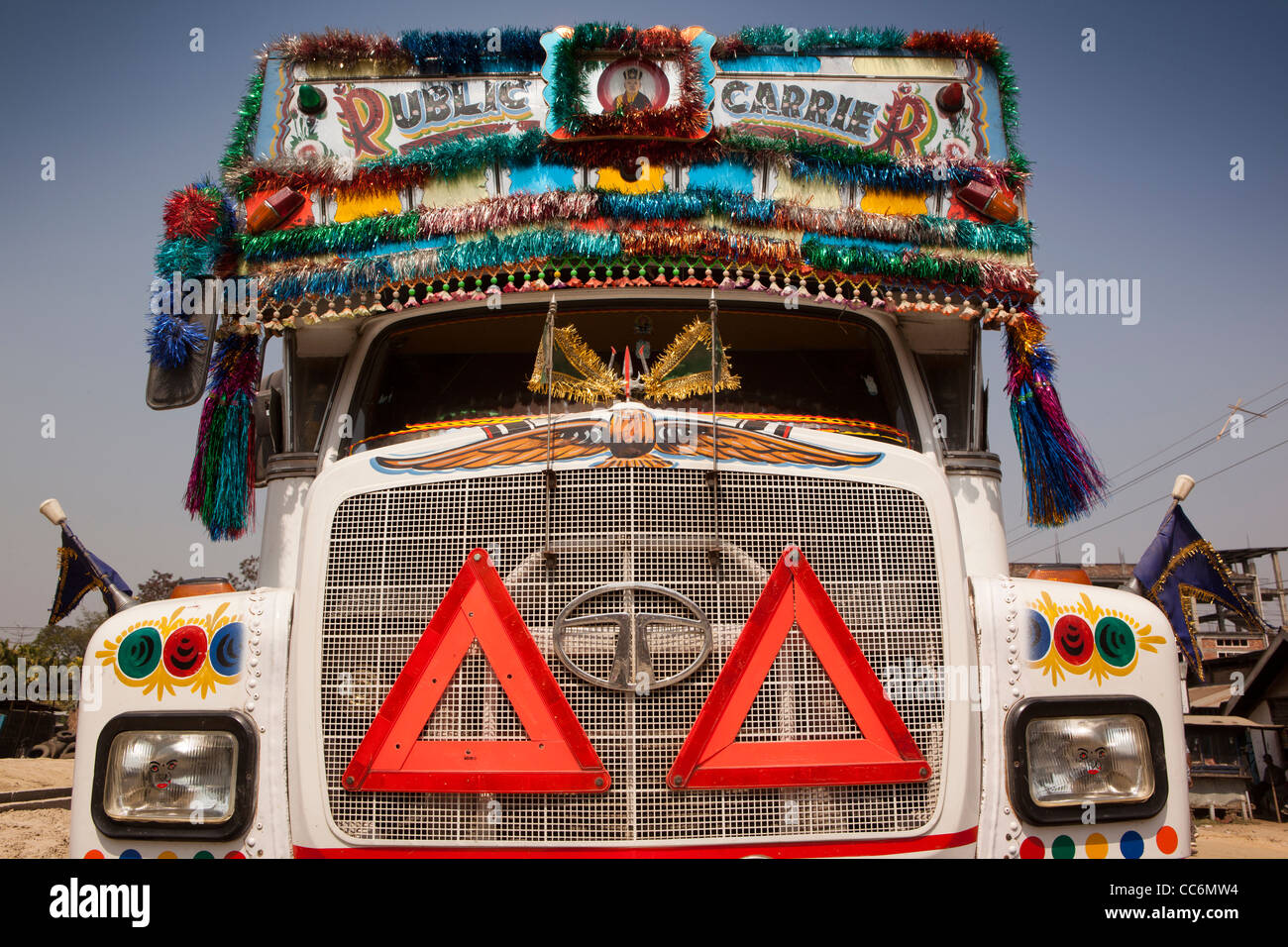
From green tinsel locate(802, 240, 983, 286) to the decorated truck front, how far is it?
1cm

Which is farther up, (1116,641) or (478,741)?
(1116,641)

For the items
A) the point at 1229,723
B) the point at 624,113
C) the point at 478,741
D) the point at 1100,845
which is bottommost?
the point at 1229,723

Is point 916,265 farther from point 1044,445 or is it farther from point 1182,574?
point 1182,574

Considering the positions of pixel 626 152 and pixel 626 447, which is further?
pixel 626 152

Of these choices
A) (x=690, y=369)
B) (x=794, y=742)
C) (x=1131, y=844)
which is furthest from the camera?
(x=690, y=369)

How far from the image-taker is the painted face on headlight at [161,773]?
136 inches

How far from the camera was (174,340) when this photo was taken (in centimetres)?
444

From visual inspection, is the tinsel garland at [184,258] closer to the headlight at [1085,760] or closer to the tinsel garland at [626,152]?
the tinsel garland at [626,152]

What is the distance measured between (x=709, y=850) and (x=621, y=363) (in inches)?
82.0

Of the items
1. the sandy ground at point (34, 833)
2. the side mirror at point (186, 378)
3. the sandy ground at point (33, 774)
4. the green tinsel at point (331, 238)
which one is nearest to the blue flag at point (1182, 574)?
the green tinsel at point (331, 238)

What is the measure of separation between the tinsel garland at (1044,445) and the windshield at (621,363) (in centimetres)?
56

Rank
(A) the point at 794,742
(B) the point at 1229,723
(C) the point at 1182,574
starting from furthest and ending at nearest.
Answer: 1. (B) the point at 1229,723
2. (C) the point at 1182,574
3. (A) the point at 794,742

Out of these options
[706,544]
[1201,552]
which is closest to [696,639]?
[706,544]

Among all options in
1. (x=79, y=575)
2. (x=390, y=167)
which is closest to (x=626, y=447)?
(x=390, y=167)
